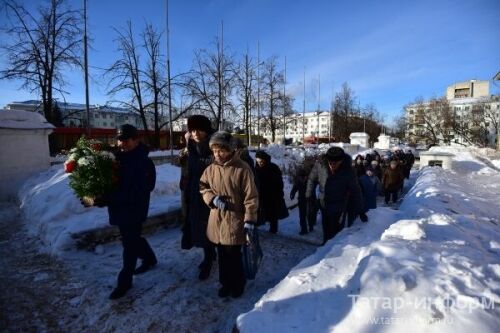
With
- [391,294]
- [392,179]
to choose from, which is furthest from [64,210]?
[392,179]

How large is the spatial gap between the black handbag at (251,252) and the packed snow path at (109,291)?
0.33 metres

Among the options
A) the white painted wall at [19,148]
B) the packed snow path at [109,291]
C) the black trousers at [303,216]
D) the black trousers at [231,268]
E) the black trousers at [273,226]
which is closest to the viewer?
the packed snow path at [109,291]

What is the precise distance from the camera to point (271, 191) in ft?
17.0

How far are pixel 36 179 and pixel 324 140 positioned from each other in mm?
45986

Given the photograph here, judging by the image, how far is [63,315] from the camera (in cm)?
298

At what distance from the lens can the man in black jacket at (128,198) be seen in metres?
3.21

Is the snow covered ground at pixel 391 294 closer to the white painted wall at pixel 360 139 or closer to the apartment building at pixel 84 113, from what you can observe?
the apartment building at pixel 84 113

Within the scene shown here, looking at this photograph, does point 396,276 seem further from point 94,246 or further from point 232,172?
point 94,246

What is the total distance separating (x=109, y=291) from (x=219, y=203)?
1.72 meters

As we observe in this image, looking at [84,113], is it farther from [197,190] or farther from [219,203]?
[219,203]

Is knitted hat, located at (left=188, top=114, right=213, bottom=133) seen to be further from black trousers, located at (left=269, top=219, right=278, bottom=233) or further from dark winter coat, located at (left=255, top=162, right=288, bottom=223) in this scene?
black trousers, located at (left=269, top=219, right=278, bottom=233)

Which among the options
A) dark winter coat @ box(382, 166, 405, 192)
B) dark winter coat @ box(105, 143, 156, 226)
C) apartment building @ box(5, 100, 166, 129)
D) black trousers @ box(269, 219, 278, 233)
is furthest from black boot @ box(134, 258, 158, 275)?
dark winter coat @ box(382, 166, 405, 192)

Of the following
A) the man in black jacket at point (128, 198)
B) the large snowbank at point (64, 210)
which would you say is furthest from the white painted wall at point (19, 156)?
the man in black jacket at point (128, 198)

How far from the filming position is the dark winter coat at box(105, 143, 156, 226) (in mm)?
3205
